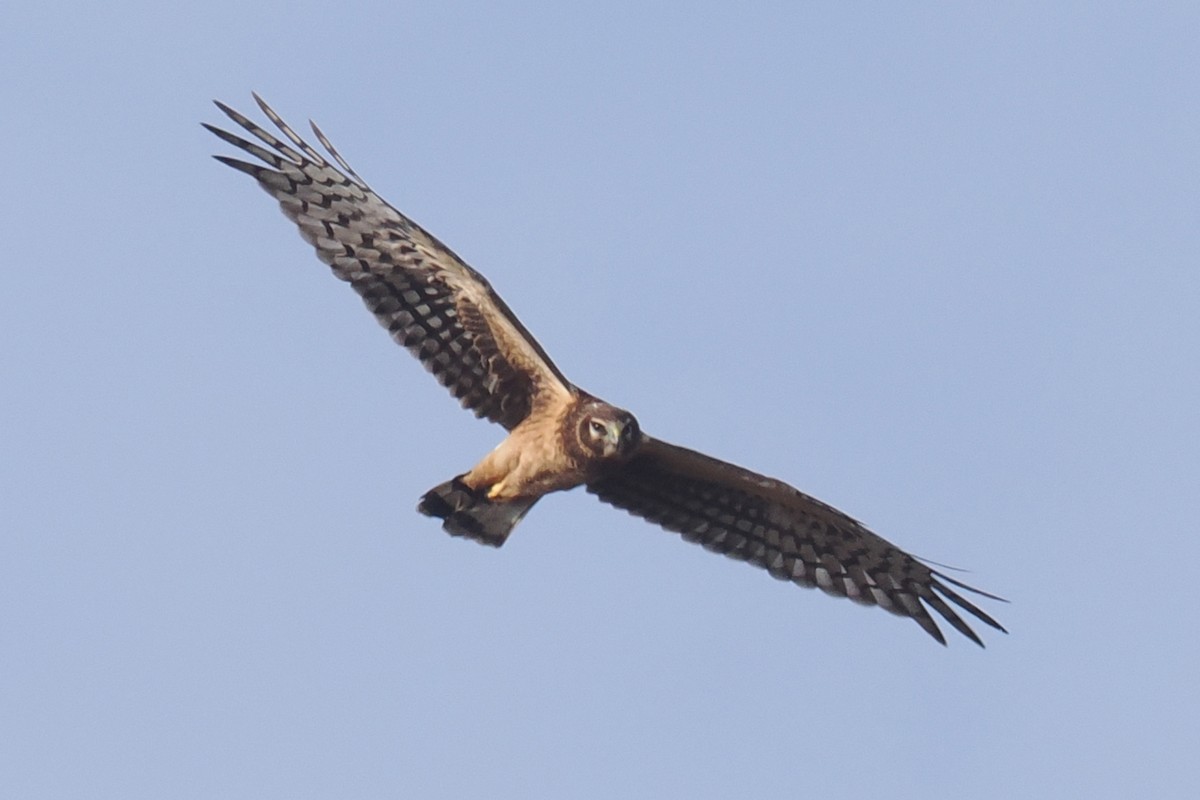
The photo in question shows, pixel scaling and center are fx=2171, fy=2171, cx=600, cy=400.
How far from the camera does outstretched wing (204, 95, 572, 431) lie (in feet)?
42.2

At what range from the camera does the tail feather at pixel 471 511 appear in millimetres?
13180

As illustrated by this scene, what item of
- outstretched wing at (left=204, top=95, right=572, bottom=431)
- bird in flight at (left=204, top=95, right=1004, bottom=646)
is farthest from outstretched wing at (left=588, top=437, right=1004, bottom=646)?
outstretched wing at (left=204, top=95, right=572, bottom=431)

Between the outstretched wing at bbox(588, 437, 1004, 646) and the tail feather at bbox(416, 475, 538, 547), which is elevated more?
the outstretched wing at bbox(588, 437, 1004, 646)

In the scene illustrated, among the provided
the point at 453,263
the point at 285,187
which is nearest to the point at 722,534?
the point at 453,263

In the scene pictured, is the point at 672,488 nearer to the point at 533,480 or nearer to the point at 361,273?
the point at 533,480

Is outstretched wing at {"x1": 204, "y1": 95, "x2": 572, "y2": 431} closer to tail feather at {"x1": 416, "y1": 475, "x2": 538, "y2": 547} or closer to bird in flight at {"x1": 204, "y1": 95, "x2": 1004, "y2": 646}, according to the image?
bird in flight at {"x1": 204, "y1": 95, "x2": 1004, "y2": 646}

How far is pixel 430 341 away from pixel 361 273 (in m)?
0.58

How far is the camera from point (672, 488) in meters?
13.7

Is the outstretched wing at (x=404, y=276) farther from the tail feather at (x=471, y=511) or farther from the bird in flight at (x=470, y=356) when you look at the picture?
the tail feather at (x=471, y=511)

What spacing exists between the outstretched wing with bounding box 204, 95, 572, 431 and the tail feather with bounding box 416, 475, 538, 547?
48cm

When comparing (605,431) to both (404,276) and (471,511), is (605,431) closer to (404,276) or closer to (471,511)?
(471,511)

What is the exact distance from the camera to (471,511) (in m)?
13.2

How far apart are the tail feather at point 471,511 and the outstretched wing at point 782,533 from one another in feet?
2.07

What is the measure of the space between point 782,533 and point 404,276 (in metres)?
2.97
